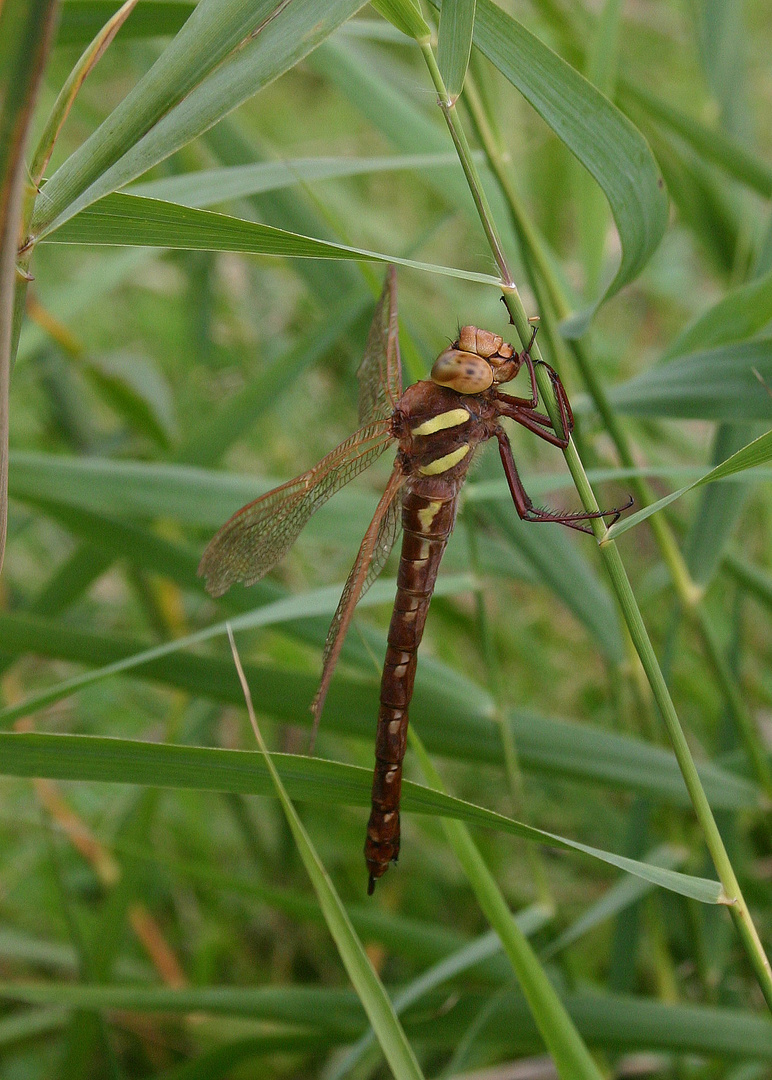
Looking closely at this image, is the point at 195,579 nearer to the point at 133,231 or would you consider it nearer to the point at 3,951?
the point at 133,231

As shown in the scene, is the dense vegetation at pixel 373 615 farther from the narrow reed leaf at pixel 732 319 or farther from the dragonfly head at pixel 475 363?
the dragonfly head at pixel 475 363

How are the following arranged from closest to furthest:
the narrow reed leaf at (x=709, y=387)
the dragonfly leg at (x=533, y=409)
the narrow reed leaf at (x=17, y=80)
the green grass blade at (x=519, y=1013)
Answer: the narrow reed leaf at (x=17, y=80) < the dragonfly leg at (x=533, y=409) < the narrow reed leaf at (x=709, y=387) < the green grass blade at (x=519, y=1013)

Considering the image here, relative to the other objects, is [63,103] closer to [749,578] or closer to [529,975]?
[529,975]

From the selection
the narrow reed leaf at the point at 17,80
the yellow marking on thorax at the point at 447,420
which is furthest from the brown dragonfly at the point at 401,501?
the narrow reed leaf at the point at 17,80

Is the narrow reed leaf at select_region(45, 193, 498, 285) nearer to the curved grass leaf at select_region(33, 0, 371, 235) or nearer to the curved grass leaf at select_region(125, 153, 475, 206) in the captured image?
the curved grass leaf at select_region(33, 0, 371, 235)

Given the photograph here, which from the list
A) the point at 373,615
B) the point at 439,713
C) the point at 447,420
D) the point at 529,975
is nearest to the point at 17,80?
the point at 447,420

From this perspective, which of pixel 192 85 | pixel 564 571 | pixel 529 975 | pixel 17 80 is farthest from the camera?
pixel 564 571

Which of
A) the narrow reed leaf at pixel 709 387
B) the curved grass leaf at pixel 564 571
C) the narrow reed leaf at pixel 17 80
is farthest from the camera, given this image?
the curved grass leaf at pixel 564 571
